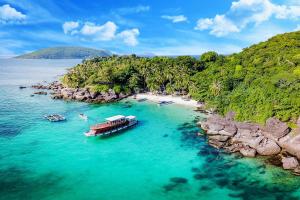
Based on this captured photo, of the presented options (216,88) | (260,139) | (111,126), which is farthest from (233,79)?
(111,126)

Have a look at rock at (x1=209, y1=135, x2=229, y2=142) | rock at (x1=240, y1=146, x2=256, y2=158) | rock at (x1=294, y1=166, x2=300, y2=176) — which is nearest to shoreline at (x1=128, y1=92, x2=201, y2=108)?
rock at (x1=209, y1=135, x2=229, y2=142)

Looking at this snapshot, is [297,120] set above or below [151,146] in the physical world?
above

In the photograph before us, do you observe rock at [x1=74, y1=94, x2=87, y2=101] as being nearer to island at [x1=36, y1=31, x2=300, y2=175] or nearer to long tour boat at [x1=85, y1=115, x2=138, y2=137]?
island at [x1=36, y1=31, x2=300, y2=175]

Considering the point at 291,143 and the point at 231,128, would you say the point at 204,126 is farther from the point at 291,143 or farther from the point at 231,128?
the point at 291,143

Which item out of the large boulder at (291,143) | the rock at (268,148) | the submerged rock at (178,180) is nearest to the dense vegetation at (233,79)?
the large boulder at (291,143)

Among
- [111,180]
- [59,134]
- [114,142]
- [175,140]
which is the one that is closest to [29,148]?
[59,134]

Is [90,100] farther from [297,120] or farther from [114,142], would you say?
[297,120]

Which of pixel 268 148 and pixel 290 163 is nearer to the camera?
pixel 290 163
